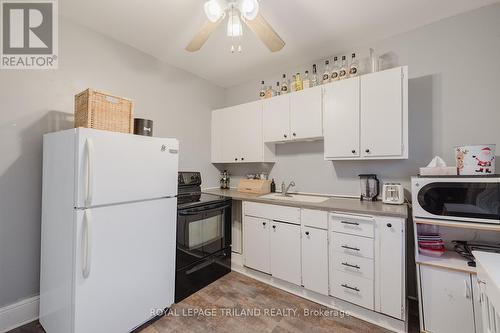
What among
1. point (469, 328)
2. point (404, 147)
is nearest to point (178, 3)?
point (404, 147)

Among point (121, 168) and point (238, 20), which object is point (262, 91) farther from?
point (121, 168)

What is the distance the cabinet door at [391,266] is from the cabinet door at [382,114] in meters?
0.65

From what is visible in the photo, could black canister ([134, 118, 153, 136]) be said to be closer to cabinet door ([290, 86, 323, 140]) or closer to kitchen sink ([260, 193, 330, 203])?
kitchen sink ([260, 193, 330, 203])

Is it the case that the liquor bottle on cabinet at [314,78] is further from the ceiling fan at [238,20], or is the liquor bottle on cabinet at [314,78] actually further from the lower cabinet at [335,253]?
the lower cabinet at [335,253]

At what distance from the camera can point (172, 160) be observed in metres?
1.87

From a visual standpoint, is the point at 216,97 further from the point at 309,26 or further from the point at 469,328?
the point at 469,328

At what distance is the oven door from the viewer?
1985 millimetres

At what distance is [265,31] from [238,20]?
8.3 inches

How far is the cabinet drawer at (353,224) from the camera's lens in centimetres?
170

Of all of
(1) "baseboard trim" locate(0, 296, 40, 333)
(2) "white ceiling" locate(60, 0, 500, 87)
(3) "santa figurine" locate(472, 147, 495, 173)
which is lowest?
(1) "baseboard trim" locate(0, 296, 40, 333)

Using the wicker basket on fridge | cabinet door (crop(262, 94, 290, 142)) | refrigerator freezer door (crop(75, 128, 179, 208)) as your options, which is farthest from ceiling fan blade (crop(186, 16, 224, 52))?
cabinet door (crop(262, 94, 290, 142))

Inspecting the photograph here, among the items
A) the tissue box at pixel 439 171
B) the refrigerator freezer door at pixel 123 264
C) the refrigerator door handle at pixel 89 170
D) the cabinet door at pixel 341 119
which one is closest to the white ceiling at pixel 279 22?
the cabinet door at pixel 341 119

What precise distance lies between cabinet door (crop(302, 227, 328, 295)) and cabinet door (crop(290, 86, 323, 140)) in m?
1.02

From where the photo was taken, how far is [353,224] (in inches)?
69.7
